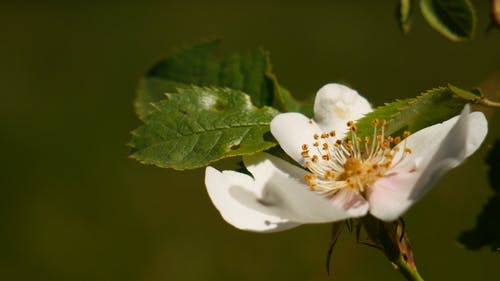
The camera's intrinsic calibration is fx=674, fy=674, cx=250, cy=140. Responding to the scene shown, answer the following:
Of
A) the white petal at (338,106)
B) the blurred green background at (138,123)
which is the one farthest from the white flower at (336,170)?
the blurred green background at (138,123)

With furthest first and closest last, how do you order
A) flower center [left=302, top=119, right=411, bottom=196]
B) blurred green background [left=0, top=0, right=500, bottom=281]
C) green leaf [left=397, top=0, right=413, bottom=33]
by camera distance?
1. blurred green background [left=0, top=0, right=500, bottom=281]
2. green leaf [left=397, top=0, right=413, bottom=33]
3. flower center [left=302, top=119, right=411, bottom=196]

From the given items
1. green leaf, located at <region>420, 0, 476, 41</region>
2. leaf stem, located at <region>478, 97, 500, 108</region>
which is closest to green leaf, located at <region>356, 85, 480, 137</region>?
leaf stem, located at <region>478, 97, 500, 108</region>

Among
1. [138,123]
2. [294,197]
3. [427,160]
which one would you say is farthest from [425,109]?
[138,123]

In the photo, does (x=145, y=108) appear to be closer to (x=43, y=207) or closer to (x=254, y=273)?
(x=254, y=273)

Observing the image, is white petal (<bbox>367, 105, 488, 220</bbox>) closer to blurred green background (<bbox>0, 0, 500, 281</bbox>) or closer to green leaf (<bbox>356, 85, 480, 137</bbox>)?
green leaf (<bbox>356, 85, 480, 137</bbox>)

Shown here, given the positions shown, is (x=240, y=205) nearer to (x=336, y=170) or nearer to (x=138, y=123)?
(x=336, y=170)

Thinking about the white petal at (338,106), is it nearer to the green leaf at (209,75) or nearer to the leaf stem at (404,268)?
the green leaf at (209,75)

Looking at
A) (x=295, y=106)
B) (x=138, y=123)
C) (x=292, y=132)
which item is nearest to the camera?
(x=292, y=132)
